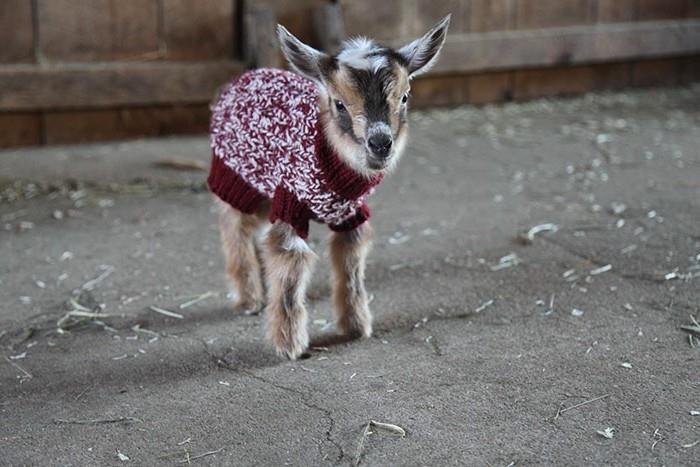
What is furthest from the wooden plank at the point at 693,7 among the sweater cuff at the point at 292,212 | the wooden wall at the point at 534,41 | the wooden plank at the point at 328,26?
the sweater cuff at the point at 292,212

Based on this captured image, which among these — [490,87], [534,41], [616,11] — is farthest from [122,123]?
[616,11]

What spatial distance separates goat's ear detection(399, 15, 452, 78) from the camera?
3.20 m

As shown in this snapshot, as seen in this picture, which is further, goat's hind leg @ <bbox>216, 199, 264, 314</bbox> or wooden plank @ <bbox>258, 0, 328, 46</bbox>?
wooden plank @ <bbox>258, 0, 328, 46</bbox>

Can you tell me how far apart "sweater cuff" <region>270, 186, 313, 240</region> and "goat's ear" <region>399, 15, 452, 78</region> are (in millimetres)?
603

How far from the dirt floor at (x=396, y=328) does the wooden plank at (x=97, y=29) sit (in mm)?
787

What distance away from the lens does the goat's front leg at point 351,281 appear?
3.41 m

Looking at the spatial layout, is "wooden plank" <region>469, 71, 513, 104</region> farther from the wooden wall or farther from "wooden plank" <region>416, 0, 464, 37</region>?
"wooden plank" <region>416, 0, 464, 37</region>

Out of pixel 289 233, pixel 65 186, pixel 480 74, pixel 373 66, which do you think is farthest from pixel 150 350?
pixel 480 74

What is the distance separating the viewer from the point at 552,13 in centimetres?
752

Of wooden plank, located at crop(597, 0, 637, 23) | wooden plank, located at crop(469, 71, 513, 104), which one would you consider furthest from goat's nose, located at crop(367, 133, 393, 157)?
wooden plank, located at crop(597, 0, 637, 23)

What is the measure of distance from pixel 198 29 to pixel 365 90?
3815 mm

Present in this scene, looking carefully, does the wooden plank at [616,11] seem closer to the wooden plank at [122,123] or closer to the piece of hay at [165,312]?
the wooden plank at [122,123]

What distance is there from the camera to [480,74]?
7496 millimetres

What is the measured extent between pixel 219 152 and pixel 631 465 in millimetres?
1956
